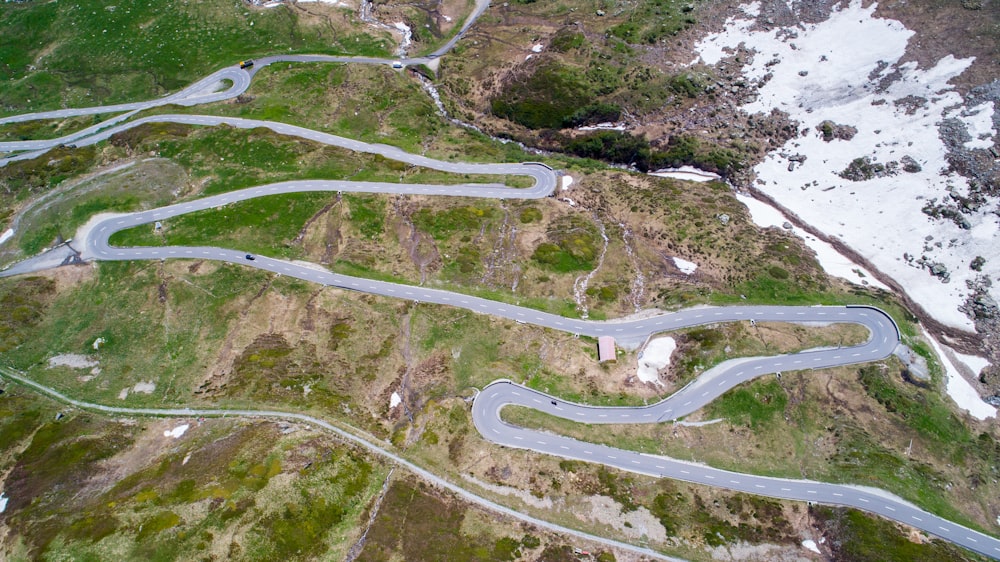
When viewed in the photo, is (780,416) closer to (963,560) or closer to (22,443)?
(963,560)

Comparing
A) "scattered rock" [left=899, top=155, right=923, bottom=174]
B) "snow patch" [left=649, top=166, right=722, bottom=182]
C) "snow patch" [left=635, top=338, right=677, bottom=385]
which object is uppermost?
"scattered rock" [left=899, top=155, right=923, bottom=174]

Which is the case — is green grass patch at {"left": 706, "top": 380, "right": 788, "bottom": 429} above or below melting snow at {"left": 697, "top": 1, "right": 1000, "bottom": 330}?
below

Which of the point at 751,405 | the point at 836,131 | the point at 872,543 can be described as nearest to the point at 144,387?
the point at 751,405

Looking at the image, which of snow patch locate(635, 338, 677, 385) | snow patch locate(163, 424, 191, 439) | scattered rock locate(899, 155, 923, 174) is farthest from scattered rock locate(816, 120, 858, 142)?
snow patch locate(163, 424, 191, 439)

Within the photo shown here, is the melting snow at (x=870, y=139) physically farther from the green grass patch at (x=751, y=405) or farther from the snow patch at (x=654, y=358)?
the snow patch at (x=654, y=358)

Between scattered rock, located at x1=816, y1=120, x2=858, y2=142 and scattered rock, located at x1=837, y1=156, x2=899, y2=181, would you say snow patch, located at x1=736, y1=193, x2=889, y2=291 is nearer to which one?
scattered rock, located at x1=837, y1=156, x2=899, y2=181

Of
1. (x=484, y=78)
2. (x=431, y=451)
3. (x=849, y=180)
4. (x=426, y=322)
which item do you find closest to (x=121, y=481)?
(x=431, y=451)

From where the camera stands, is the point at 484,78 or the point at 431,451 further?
the point at 484,78
